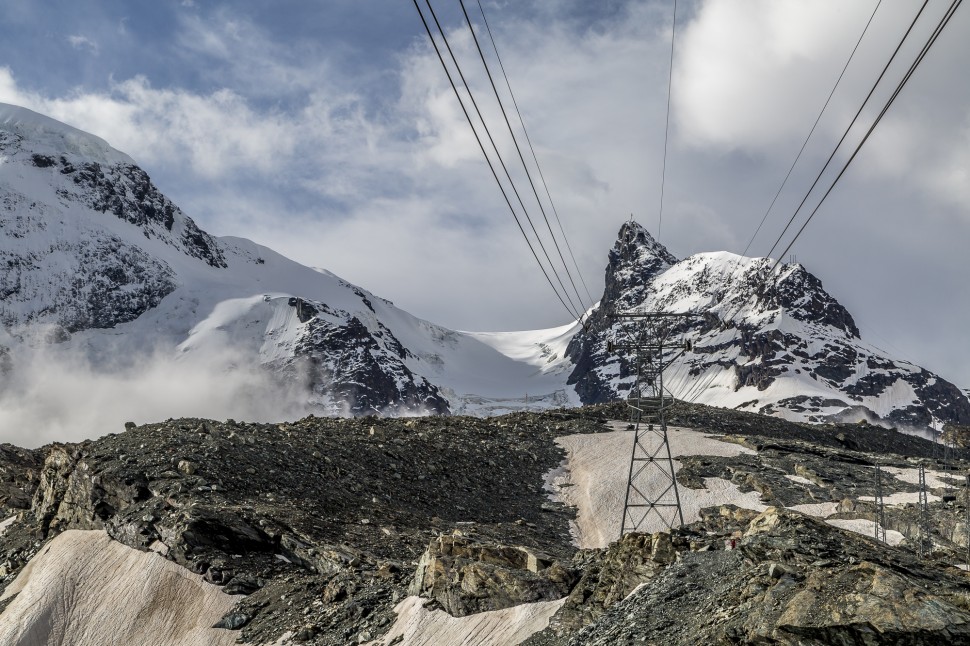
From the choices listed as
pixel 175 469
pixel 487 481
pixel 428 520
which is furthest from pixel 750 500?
pixel 175 469

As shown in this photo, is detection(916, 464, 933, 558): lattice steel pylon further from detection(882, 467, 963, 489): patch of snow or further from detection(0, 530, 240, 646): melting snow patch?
detection(0, 530, 240, 646): melting snow patch

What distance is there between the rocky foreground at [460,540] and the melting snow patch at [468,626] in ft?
0.23

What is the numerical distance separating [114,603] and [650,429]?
99.8 feet

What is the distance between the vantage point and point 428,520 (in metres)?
47.0

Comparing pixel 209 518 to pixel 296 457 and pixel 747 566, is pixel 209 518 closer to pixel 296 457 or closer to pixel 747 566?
pixel 296 457

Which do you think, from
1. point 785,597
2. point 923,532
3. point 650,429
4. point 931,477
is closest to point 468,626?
point 785,597

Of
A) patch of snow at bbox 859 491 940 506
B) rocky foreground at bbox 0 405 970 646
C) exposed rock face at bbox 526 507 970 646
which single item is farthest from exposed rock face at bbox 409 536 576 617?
patch of snow at bbox 859 491 940 506

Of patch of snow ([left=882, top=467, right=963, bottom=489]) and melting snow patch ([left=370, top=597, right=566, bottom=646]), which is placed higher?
patch of snow ([left=882, top=467, right=963, bottom=489])

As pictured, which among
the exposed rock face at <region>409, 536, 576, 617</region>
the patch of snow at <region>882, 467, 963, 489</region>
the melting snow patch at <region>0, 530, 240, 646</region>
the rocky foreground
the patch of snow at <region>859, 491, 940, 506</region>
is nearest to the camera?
the rocky foreground

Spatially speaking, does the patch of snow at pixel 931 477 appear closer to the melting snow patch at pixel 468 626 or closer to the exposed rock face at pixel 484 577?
the exposed rock face at pixel 484 577

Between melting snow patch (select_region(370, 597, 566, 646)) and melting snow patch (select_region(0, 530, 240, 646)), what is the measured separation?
8.03m

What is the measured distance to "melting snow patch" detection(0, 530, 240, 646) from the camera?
111 ft

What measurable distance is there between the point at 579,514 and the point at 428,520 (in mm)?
14610

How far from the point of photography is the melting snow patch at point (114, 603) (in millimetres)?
33688
